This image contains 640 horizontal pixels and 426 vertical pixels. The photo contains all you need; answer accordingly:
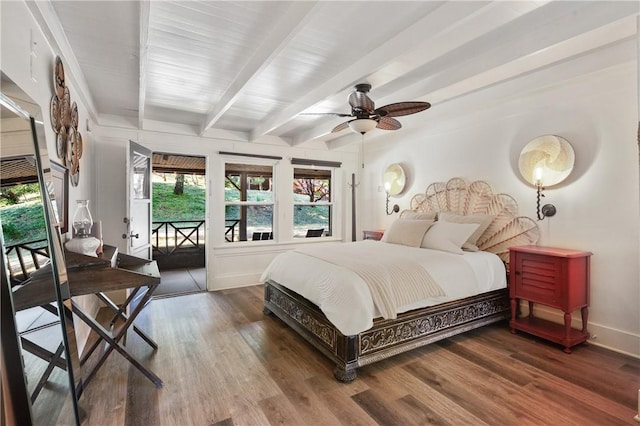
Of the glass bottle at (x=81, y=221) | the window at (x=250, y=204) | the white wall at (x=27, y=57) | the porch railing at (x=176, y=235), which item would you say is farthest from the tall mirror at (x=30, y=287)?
the porch railing at (x=176, y=235)

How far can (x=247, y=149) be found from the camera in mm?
4910

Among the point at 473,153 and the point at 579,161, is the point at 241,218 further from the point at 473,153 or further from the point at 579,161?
the point at 579,161

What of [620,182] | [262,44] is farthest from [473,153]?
[262,44]

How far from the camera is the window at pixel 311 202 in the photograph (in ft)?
18.1

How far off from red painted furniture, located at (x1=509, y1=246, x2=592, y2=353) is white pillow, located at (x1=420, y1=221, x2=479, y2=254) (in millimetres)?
467

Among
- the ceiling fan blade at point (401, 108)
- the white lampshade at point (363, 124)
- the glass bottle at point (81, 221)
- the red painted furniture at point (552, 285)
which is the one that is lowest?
the red painted furniture at point (552, 285)

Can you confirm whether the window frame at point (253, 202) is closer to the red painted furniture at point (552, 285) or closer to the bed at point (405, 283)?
the bed at point (405, 283)

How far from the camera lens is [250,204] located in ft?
16.6

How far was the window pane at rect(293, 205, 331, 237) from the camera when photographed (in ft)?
18.1

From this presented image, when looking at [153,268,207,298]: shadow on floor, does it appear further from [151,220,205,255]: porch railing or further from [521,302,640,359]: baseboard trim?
[521,302,640,359]: baseboard trim

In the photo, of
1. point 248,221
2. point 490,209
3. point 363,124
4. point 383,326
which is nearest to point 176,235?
point 248,221

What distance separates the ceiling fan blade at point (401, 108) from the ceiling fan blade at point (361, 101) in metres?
0.10

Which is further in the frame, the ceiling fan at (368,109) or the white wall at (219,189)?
the white wall at (219,189)

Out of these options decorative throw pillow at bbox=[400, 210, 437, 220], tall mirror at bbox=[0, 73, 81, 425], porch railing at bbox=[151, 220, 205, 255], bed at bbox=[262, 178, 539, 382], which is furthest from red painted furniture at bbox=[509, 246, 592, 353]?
porch railing at bbox=[151, 220, 205, 255]
